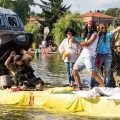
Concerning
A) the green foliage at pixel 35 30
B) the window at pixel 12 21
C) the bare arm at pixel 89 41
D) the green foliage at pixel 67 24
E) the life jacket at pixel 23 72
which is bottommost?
the green foliage at pixel 35 30

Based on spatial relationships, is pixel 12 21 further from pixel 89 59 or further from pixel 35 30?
pixel 35 30

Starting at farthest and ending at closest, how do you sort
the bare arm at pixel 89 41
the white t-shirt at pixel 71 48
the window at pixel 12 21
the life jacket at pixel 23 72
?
the window at pixel 12 21 → the white t-shirt at pixel 71 48 → the life jacket at pixel 23 72 → the bare arm at pixel 89 41

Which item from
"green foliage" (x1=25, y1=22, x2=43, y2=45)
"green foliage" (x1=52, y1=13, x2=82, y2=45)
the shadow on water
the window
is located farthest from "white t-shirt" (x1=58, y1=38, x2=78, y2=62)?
"green foliage" (x1=25, y1=22, x2=43, y2=45)

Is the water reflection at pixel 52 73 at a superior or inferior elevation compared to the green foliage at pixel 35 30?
superior

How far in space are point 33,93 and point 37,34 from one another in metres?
62.1

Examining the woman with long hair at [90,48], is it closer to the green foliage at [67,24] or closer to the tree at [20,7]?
the green foliage at [67,24]

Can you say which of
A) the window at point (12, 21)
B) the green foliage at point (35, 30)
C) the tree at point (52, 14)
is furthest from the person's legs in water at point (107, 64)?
the tree at point (52, 14)

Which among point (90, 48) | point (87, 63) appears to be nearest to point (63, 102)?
point (87, 63)

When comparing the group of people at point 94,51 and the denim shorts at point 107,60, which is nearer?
the group of people at point 94,51

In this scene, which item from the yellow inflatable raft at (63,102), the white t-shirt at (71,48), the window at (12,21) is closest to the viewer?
the yellow inflatable raft at (63,102)

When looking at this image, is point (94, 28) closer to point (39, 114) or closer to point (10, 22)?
point (39, 114)

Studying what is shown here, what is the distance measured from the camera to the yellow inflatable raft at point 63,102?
9.57 m

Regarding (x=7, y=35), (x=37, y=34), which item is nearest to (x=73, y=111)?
(x=7, y=35)

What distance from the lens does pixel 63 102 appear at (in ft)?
33.5
